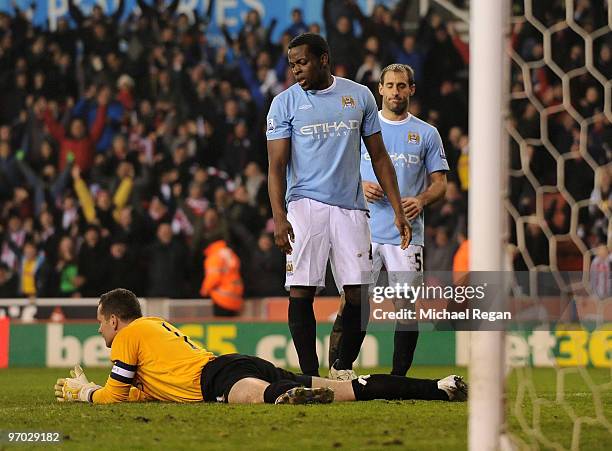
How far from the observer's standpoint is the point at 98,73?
585 inches

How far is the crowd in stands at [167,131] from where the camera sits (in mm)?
12539

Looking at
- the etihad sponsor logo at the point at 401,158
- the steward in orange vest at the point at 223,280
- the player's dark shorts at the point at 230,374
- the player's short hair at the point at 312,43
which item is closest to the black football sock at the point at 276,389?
the player's dark shorts at the point at 230,374

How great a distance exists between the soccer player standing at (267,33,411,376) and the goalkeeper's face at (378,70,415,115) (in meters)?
0.74

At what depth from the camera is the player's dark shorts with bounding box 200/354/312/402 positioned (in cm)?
579

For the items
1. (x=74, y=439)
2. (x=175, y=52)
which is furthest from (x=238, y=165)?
(x=74, y=439)

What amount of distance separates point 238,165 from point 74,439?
9211mm

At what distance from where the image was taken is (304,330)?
6289 mm

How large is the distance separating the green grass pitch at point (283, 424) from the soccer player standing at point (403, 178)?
113 centimetres

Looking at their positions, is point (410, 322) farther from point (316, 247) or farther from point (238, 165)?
point (238, 165)

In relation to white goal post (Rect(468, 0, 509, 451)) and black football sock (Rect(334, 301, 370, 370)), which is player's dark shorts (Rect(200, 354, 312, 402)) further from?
white goal post (Rect(468, 0, 509, 451))

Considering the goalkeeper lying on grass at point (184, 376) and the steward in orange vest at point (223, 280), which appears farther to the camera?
the steward in orange vest at point (223, 280)

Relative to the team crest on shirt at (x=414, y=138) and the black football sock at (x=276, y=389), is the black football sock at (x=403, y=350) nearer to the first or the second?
the team crest on shirt at (x=414, y=138)

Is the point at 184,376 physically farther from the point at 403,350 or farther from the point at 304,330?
the point at 403,350

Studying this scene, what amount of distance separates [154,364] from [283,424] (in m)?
1.15
